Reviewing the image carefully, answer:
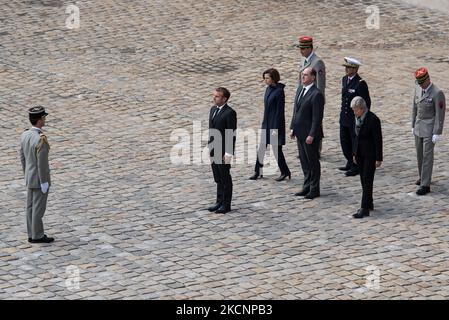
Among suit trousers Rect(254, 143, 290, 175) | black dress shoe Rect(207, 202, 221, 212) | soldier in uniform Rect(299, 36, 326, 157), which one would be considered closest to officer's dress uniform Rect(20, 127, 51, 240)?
black dress shoe Rect(207, 202, 221, 212)

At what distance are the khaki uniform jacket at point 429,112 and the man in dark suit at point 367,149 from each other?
109cm

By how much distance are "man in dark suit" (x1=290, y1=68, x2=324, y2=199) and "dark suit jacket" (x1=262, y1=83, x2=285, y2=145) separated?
0.36 meters

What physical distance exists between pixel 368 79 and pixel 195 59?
3.24m

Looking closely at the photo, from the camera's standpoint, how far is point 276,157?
56.7 feet

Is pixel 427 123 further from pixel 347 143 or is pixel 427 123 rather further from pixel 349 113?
pixel 347 143

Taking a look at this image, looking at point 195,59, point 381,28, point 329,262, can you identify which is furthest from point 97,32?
point 329,262

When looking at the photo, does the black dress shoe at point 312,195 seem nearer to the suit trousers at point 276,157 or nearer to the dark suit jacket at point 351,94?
the suit trousers at point 276,157

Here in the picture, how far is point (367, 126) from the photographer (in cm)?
1598

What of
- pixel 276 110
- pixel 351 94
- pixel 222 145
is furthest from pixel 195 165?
pixel 351 94

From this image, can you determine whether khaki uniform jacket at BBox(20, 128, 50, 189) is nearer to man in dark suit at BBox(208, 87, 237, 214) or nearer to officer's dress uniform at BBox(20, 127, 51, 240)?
officer's dress uniform at BBox(20, 127, 51, 240)

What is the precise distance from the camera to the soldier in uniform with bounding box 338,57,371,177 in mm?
17359

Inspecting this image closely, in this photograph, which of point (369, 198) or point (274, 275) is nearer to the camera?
point (274, 275)
